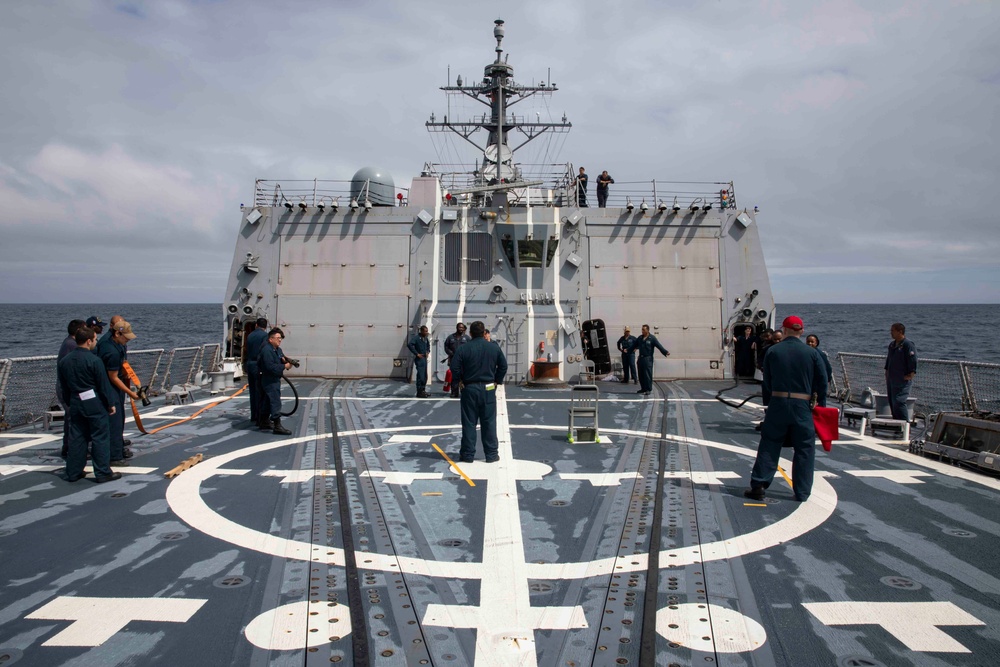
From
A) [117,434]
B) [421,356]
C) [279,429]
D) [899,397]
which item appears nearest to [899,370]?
[899,397]

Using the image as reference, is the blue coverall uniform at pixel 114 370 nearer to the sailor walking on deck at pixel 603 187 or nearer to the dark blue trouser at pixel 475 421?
the dark blue trouser at pixel 475 421

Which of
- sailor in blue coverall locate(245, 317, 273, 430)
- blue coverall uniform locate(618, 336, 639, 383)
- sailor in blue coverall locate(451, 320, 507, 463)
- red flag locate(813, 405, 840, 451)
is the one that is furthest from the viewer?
blue coverall uniform locate(618, 336, 639, 383)

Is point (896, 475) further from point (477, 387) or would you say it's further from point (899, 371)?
point (477, 387)

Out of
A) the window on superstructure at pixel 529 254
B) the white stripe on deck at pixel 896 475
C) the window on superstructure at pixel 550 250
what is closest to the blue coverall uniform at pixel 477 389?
the white stripe on deck at pixel 896 475

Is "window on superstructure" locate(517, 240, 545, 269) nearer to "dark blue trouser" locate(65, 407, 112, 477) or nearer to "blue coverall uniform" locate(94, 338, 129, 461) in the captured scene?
"blue coverall uniform" locate(94, 338, 129, 461)

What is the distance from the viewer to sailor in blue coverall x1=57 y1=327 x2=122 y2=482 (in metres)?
6.24

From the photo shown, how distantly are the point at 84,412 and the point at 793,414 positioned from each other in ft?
22.2

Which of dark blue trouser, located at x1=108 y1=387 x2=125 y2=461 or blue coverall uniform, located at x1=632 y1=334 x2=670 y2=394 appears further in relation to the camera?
blue coverall uniform, located at x1=632 y1=334 x2=670 y2=394

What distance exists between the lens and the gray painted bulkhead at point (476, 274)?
15.2 meters

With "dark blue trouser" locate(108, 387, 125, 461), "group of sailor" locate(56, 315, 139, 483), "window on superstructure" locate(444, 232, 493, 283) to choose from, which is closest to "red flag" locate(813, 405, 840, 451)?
"group of sailor" locate(56, 315, 139, 483)

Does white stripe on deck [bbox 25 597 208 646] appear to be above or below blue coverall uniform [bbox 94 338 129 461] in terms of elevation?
below

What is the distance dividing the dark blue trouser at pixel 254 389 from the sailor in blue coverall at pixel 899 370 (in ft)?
30.1

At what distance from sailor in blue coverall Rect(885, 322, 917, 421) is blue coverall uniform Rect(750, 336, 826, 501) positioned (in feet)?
14.9

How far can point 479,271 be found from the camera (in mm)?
15453
